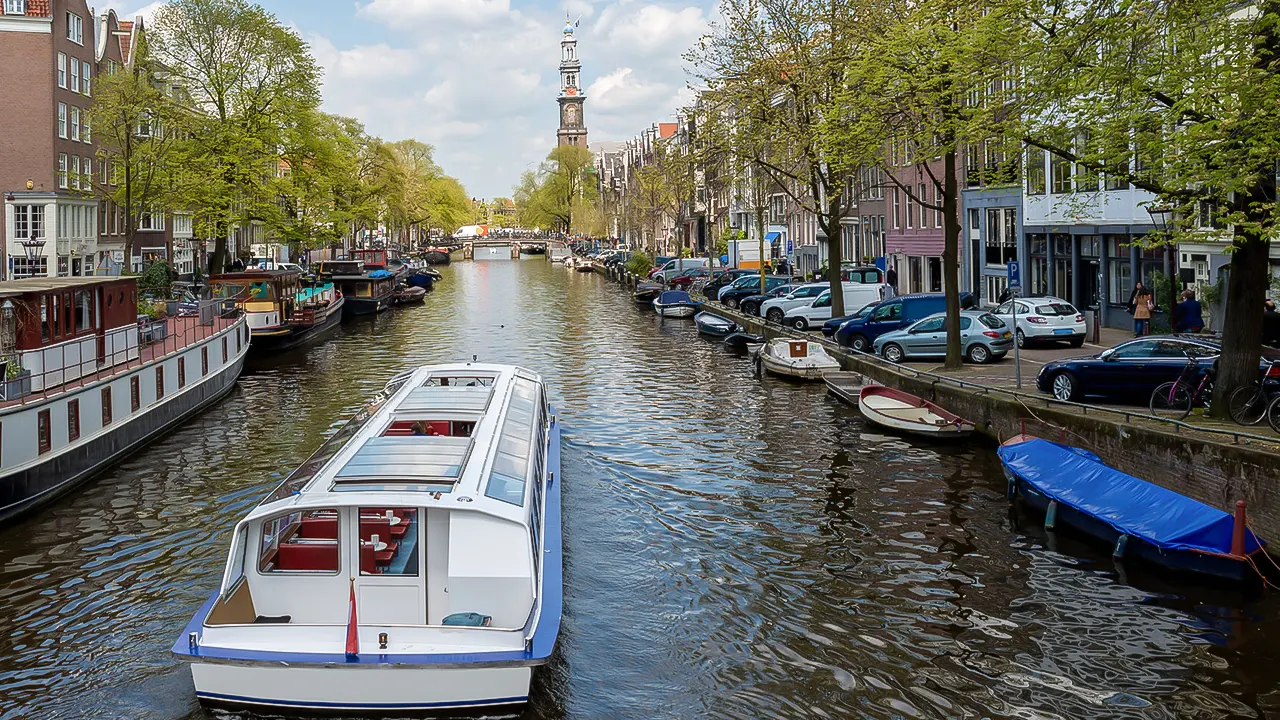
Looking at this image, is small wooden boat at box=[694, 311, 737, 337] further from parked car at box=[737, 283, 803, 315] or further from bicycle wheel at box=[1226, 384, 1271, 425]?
bicycle wheel at box=[1226, 384, 1271, 425]

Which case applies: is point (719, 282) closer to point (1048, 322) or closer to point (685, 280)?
point (685, 280)

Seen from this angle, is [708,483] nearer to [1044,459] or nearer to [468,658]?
[1044,459]

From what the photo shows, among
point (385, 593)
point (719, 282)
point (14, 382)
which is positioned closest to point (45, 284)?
point (14, 382)

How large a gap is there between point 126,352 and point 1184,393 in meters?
24.3

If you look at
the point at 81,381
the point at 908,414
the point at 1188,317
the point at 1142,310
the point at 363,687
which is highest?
the point at 1142,310

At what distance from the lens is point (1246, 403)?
21.3 m

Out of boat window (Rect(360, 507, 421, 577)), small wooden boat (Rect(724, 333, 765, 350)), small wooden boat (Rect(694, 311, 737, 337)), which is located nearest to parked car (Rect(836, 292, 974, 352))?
small wooden boat (Rect(724, 333, 765, 350))

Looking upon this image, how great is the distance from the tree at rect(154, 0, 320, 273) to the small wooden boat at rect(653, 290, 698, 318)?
21.5 m

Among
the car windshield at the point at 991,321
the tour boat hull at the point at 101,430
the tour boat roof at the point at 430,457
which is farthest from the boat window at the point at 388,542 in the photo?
the car windshield at the point at 991,321

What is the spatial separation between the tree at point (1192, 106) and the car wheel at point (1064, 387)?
415cm

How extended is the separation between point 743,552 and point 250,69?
5297cm

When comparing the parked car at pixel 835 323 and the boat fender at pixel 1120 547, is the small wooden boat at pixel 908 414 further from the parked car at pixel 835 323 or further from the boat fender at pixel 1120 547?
the parked car at pixel 835 323

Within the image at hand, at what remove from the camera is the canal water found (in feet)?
47.2

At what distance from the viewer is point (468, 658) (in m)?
12.5
